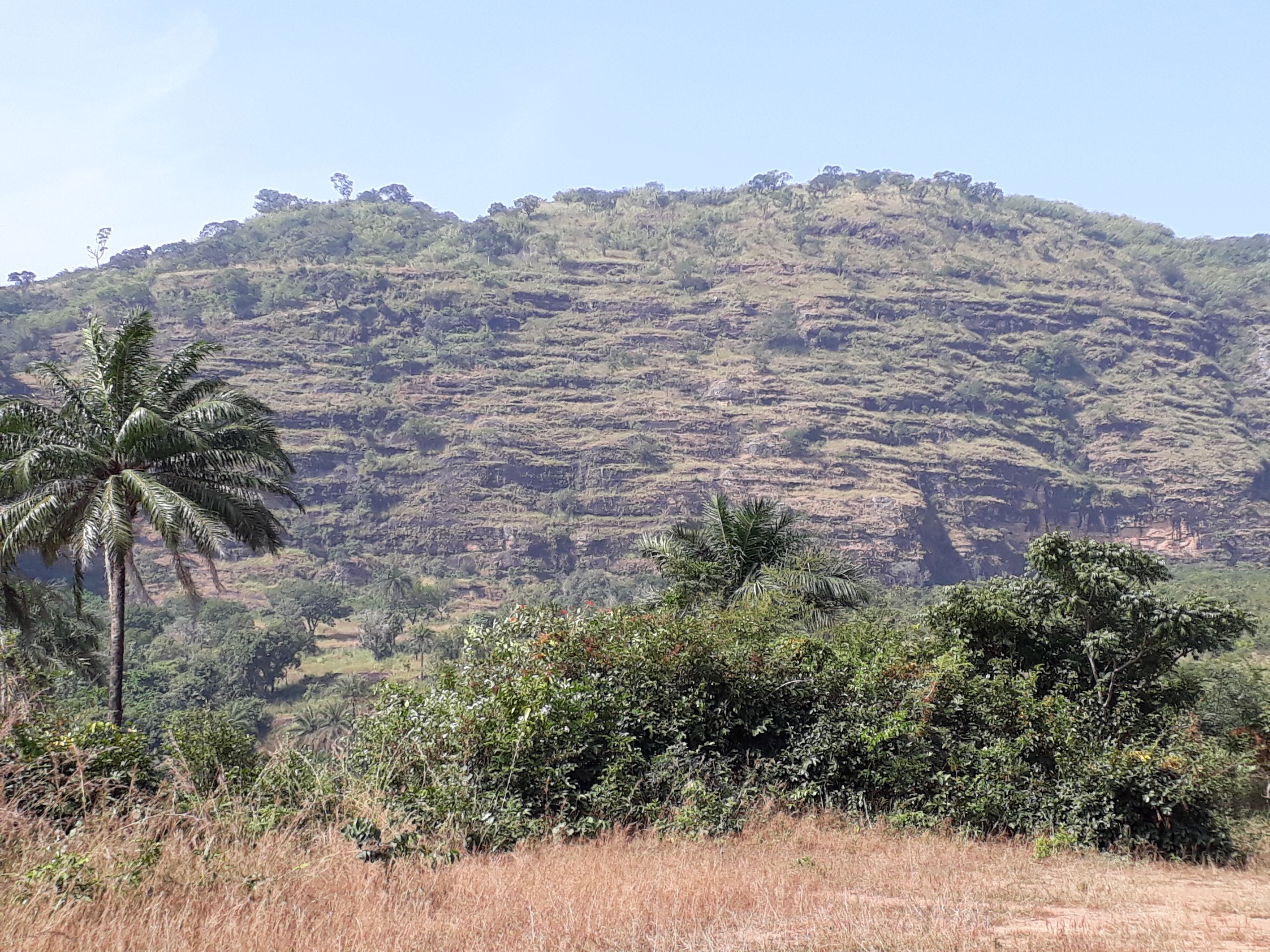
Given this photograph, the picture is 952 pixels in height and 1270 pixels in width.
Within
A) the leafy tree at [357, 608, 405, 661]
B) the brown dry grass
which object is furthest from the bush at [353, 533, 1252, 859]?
the leafy tree at [357, 608, 405, 661]

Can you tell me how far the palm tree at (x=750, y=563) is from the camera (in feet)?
74.2

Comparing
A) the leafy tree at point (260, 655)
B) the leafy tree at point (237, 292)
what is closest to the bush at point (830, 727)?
the leafy tree at point (260, 655)

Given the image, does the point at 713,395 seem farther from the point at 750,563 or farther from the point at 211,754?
the point at 211,754

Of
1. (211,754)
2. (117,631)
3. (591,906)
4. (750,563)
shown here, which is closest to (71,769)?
(211,754)

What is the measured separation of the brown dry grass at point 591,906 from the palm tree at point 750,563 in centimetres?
1334

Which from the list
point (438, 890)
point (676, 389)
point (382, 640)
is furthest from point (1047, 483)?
point (438, 890)

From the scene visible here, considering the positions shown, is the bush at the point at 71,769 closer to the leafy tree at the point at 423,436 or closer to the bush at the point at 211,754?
the bush at the point at 211,754

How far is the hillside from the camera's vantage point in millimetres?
139000

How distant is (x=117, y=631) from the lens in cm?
1816

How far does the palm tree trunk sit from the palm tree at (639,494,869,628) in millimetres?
11306

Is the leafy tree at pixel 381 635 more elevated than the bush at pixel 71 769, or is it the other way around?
the bush at pixel 71 769

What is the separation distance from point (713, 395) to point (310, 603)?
267ft

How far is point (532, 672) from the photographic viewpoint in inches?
462

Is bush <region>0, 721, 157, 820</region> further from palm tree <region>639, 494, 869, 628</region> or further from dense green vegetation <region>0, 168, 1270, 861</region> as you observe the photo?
palm tree <region>639, 494, 869, 628</region>
